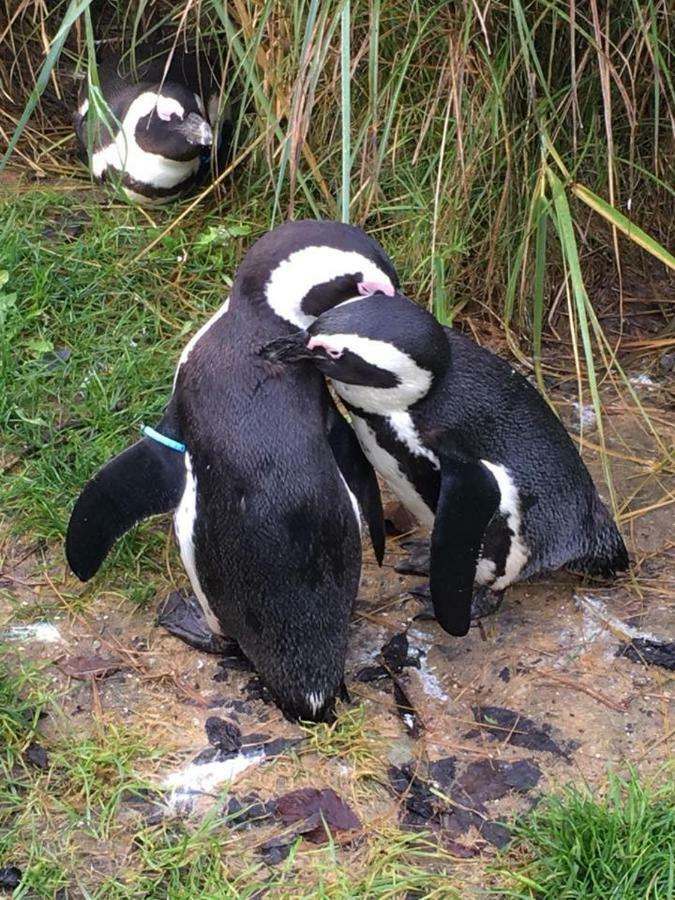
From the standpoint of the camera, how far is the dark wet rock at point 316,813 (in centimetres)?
201

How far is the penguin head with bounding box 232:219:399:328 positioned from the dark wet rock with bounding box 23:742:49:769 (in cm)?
87

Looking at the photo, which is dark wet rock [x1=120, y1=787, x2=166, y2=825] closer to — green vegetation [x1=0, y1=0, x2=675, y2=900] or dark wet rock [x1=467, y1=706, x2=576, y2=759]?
green vegetation [x1=0, y1=0, x2=675, y2=900]

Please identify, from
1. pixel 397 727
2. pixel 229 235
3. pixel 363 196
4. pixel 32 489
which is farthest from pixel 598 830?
pixel 229 235

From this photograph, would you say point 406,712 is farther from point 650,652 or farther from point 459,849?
point 650,652

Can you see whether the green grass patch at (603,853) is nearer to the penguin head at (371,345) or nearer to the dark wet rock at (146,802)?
the dark wet rock at (146,802)

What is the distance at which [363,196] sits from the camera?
3057 mm

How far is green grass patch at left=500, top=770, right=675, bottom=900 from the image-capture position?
1.82 m

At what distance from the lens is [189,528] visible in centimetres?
222

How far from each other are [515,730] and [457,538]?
1.20 ft

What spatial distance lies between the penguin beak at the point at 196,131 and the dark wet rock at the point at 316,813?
85.0 inches

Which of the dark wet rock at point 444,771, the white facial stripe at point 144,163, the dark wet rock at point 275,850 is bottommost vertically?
the dark wet rock at point 444,771

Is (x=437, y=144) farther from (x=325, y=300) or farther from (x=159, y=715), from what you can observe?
(x=159, y=715)

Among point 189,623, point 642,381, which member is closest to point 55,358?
point 189,623

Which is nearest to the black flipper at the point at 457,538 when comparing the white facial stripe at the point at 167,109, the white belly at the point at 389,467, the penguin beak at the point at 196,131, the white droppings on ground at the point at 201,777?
the white belly at the point at 389,467
